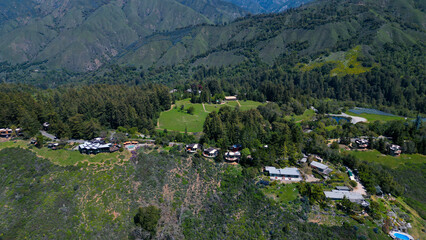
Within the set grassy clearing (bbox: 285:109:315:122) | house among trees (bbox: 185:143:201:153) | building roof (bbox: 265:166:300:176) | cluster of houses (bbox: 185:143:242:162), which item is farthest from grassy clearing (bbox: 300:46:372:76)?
house among trees (bbox: 185:143:201:153)

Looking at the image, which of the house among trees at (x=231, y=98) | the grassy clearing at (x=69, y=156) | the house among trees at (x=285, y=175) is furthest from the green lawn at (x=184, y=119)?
the house among trees at (x=285, y=175)

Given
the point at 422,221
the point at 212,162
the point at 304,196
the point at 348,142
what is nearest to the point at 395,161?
the point at 348,142

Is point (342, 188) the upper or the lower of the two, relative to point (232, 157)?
lower

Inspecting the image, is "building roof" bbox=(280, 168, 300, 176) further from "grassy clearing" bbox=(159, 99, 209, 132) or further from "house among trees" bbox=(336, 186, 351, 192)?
"grassy clearing" bbox=(159, 99, 209, 132)

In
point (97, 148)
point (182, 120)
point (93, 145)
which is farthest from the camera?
point (182, 120)

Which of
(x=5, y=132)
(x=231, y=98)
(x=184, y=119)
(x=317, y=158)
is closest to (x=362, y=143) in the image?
(x=317, y=158)

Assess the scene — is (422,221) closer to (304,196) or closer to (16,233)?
(304,196)

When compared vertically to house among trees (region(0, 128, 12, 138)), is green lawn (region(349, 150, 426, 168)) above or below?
below

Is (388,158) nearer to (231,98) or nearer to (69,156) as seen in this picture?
(231,98)

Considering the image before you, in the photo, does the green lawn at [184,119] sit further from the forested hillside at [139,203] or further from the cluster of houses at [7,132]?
the cluster of houses at [7,132]
